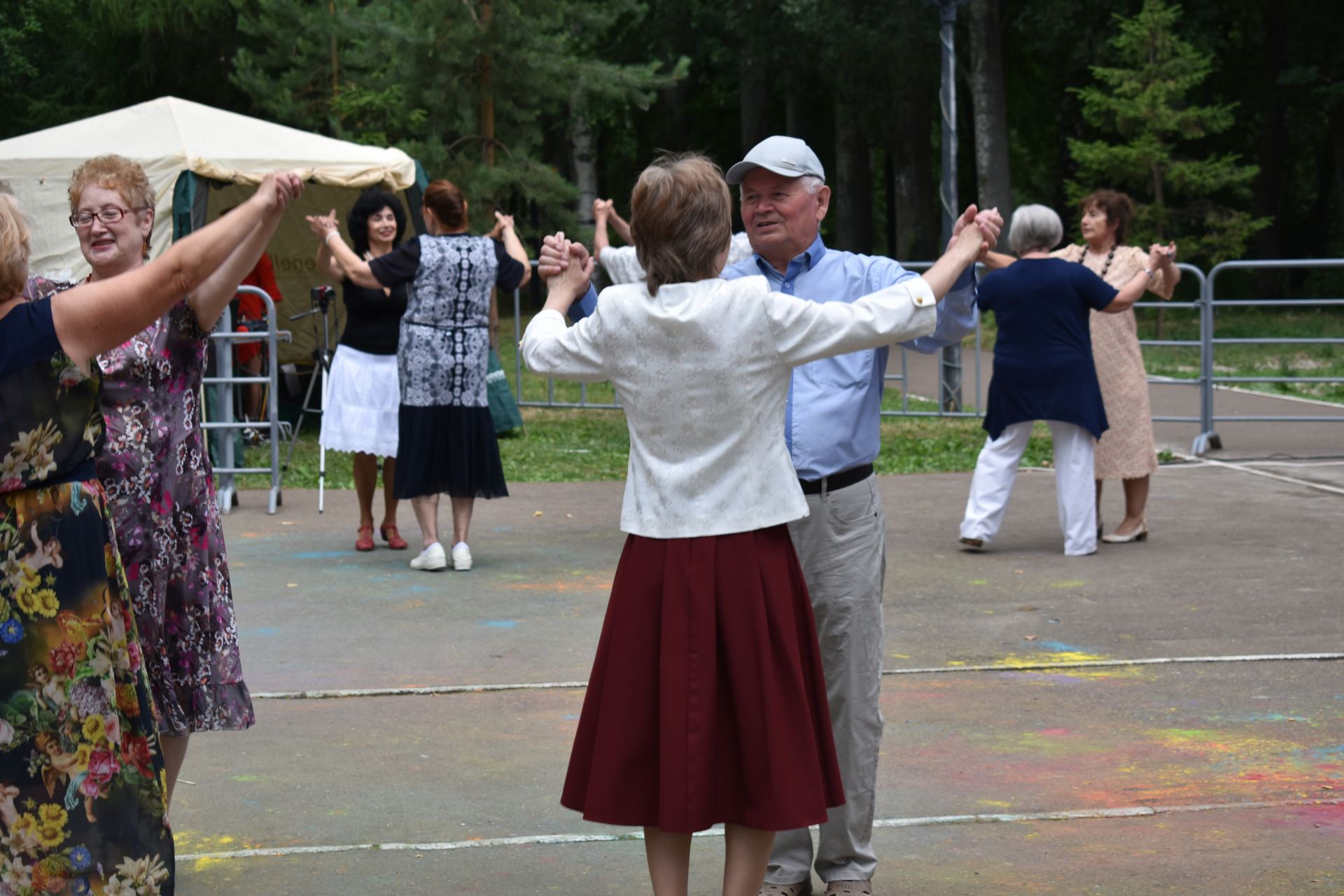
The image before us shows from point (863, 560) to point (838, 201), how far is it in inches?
1401

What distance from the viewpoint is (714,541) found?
350cm

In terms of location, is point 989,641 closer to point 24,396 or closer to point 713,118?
point 24,396

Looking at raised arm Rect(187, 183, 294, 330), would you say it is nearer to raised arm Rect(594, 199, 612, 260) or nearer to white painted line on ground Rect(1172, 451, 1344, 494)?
raised arm Rect(594, 199, 612, 260)

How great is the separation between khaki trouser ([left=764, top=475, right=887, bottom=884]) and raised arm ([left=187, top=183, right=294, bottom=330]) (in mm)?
1437

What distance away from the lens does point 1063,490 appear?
29.4ft

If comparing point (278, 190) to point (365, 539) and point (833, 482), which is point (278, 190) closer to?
point (833, 482)

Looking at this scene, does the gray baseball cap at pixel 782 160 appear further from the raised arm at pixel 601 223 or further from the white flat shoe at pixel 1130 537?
the white flat shoe at pixel 1130 537

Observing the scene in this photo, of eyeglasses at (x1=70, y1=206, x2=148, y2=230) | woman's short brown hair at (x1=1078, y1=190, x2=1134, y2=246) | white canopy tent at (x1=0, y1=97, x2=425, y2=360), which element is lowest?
eyeglasses at (x1=70, y1=206, x2=148, y2=230)

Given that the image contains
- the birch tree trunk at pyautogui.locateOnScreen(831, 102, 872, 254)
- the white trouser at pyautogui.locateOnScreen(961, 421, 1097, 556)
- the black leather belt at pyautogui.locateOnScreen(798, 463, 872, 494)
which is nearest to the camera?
the black leather belt at pyautogui.locateOnScreen(798, 463, 872, 494)

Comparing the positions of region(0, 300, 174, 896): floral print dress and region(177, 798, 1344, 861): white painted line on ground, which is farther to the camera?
region(177, 798, 1344, 861): white painted line on ground

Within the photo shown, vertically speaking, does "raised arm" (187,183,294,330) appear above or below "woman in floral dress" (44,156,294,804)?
above

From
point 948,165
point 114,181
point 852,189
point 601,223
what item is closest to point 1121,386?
point 601,223

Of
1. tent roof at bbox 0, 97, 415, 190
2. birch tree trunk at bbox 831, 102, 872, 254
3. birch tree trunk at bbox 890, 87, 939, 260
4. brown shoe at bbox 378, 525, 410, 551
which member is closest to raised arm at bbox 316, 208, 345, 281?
brown shoe at bbox 378, 525, 410, 551

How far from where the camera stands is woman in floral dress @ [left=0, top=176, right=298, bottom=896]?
325 centimetres
